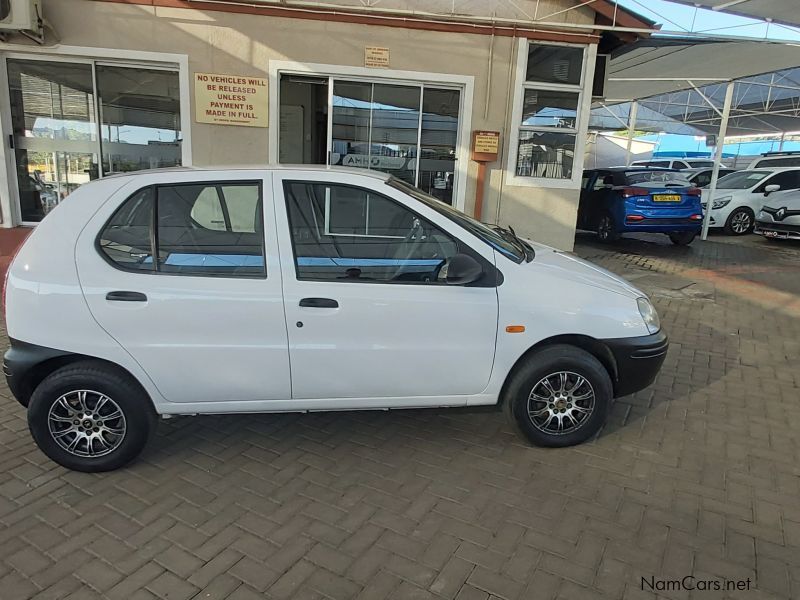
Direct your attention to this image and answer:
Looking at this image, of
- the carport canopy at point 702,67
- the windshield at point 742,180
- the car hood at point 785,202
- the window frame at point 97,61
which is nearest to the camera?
the window frame at point 97,61

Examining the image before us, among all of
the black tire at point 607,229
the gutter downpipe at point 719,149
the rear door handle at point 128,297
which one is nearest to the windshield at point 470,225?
the rear door handle at point 128,297

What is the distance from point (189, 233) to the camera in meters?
3.13

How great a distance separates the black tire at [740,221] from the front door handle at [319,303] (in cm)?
1423

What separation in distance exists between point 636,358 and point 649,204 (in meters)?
8.50

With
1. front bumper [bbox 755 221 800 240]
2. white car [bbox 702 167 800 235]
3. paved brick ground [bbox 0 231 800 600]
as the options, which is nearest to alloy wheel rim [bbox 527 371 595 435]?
paved brick ground [bbox 0 231 800 600]

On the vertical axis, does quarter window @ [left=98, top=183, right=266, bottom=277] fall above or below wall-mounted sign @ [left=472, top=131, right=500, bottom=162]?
below

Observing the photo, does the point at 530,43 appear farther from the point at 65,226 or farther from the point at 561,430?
Result: the point at 65,226

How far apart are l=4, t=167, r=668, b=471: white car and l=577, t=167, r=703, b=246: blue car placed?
8411 millimetres

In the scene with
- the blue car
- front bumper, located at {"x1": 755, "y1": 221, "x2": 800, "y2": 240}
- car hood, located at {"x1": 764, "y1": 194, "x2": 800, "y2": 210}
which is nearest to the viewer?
the blue car

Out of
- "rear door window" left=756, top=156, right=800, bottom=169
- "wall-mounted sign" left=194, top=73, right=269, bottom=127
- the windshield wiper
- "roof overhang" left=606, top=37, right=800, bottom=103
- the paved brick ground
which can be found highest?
"roof overhang" left=606, top=37, right=800, bottom=103

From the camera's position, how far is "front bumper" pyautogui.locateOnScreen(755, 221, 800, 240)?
39.0 feet

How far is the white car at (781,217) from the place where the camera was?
39.0 ft

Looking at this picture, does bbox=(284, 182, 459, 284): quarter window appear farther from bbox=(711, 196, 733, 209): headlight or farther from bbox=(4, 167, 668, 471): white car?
bbox=(711, 196, 733, 209): headlight

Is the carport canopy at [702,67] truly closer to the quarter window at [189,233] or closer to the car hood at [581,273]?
the car hood at [581,273]
